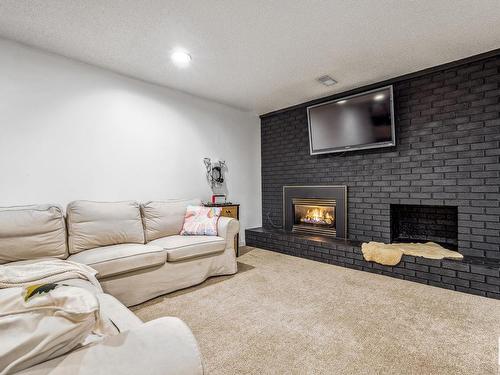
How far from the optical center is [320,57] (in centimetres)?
281

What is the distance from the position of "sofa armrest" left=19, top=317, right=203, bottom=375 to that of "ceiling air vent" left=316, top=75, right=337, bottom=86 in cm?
327

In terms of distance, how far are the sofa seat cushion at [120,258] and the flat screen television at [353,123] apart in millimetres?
2626

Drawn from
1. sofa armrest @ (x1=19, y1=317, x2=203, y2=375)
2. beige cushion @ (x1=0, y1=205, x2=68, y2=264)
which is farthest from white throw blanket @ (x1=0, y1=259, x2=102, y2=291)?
sofa armrest @ (x1=19, y1=317, x2=203, y2=375)

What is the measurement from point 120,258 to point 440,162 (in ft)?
11.0

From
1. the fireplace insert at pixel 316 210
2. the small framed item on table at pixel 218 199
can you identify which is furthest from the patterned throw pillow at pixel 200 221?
the fireplace insert at pixel 316 210

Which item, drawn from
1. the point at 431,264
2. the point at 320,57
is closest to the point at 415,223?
the point at 431,264

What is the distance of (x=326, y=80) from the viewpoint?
3.35 meters

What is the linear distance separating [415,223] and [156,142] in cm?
347

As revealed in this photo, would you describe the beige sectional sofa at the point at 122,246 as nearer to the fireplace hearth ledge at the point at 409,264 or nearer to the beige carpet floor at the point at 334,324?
the beige carpet floor at the point at 334,324

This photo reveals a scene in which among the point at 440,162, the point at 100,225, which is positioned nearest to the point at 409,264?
the point at 440,162

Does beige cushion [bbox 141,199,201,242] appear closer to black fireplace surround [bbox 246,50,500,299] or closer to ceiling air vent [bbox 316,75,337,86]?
black fireplace surround [bbox 246,50,500,299]

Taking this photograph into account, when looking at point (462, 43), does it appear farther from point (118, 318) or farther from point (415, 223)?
point (118, 318)

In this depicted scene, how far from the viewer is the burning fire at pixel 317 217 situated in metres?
3.98

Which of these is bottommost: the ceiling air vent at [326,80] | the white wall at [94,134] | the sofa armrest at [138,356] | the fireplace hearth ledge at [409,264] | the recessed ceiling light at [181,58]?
the fireplace hearth ledge at [409,264]
